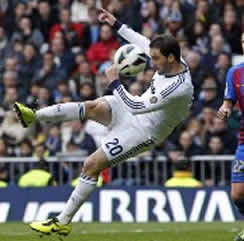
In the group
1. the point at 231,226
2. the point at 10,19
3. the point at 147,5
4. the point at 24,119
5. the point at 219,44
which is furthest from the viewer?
the point at 10,19

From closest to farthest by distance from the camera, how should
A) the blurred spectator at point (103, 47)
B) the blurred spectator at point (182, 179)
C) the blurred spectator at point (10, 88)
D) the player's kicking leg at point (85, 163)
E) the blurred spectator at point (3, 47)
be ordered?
the player's kicking leg at point (85, 163) → the blurred spectator at point (182, 179) → the blurred spectator at point (10, 88) → the blurred spectator at point (103, 47) → the blurred spectator at point (3, 47)

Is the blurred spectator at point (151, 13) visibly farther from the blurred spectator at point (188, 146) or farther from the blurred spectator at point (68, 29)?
the blurred spectator at point (188, 146)

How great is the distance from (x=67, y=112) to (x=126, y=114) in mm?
741

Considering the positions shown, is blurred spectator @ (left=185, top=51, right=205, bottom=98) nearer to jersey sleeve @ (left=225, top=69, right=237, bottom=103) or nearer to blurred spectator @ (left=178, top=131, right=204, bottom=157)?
blurred spectator @ (left=178, top=131, right=204, bottom=157)

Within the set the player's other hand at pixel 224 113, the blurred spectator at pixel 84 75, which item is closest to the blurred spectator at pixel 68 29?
the blurred spectator at pixel 84 75

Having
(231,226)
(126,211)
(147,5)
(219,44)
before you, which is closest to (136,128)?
(231,226)

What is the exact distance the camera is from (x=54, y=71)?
22203 millimetres

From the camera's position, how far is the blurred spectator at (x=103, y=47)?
22.0 metres

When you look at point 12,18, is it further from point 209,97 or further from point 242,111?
point 242,111

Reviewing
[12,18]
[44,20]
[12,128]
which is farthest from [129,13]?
[12,128]

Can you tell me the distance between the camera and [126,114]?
42.2 ft

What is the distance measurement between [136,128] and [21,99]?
9.38 m

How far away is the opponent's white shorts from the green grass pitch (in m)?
1.15

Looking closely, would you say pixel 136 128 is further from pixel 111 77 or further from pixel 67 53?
pixel 67 53
